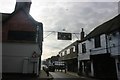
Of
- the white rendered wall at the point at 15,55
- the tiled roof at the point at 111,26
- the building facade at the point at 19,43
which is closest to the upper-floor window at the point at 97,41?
the tiled roof at the point at 111,26

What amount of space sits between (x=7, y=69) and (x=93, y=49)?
1220 centimetres

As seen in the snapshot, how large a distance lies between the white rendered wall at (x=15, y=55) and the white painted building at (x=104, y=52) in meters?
8.80

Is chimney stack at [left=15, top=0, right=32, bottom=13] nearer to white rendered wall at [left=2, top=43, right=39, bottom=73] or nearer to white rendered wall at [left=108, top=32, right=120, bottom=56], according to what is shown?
white rendered wall at [left=2, top=43, right=39, bottom=73]

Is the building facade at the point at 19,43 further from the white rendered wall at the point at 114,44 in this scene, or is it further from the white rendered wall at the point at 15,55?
the white rendered wall at the point at 114,44

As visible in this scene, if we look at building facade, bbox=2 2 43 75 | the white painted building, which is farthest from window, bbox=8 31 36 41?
the white painted building

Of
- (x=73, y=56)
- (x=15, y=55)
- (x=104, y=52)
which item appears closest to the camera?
(x=15, y=55)

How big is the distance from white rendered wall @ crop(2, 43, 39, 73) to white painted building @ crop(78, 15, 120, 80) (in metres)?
8.80

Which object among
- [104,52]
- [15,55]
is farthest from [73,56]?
[15,55]

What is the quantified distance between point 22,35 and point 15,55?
9.35 ft

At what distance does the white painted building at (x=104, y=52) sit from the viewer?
63.4 feet

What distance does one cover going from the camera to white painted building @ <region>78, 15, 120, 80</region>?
63.4ft

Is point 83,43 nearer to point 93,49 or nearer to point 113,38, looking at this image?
point 93,49

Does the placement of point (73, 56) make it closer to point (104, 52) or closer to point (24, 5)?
point (104, 52)

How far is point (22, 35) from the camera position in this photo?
882 inches
